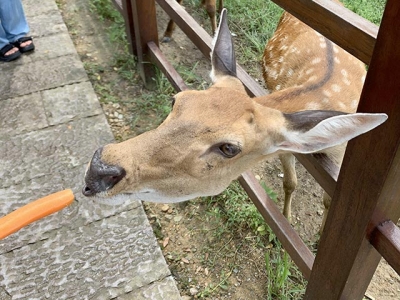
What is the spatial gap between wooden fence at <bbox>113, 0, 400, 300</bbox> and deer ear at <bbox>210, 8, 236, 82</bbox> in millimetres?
525

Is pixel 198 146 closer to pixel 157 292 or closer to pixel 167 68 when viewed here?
pixel 157 292

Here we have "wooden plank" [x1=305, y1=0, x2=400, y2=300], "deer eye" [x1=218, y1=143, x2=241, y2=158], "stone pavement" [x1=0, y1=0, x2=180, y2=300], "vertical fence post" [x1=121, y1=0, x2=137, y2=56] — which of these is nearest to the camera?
"wooden plank" [x1=305, y1=0, x2=400, y2=300]

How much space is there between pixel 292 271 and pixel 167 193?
1356 millimetres

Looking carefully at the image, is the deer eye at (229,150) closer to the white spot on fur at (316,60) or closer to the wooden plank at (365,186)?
the wooden plank at (365,186)

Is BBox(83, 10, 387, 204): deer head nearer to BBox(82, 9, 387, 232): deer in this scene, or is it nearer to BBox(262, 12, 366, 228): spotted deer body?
BBox(82, 9, 387, 232): deer

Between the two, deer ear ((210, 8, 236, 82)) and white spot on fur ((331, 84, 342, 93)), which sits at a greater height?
deer ear ((210, 8, 236, 82))

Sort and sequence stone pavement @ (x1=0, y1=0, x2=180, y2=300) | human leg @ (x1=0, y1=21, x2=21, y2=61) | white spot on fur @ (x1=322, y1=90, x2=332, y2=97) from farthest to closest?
human leg @ (x1=0, y1=21, x2=21, y2=61), stone pavement @ (x1=0, y1=0, x2=180, y2=300), white spot on fur @ (x1=322, y1=90, x2=332, y2=97)

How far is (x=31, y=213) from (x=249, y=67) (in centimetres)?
309

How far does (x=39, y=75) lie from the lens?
4.62 metres

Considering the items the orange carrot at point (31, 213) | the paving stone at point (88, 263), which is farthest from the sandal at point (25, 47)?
the orange carrot at point (31, 213)

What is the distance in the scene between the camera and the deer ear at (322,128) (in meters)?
1.56

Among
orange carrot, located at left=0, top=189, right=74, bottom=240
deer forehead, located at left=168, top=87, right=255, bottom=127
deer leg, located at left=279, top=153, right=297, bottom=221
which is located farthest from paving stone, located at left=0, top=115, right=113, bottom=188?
deer forehead, located at left=168, top=87, right=255, bottom=127

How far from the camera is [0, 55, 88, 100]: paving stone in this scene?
4.45 meters

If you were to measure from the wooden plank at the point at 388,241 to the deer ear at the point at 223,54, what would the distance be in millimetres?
1123
